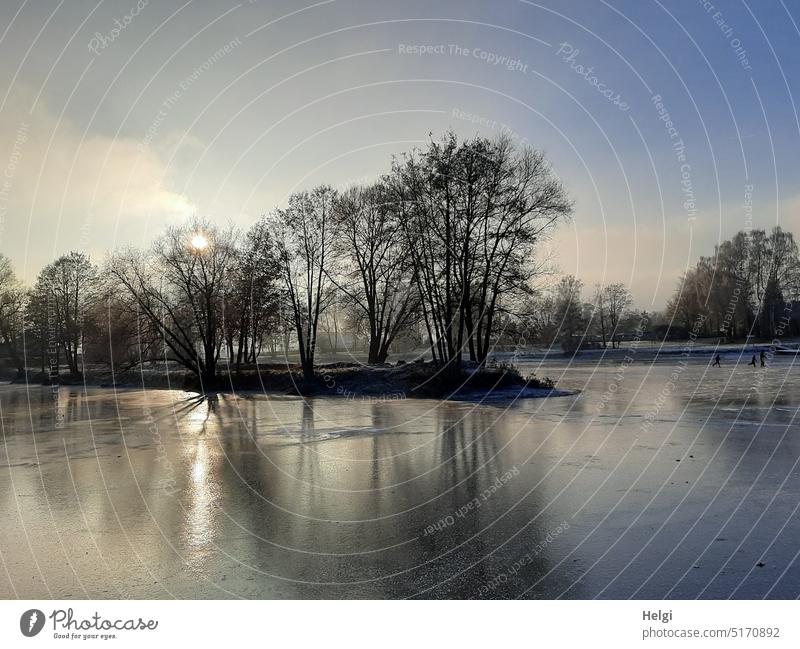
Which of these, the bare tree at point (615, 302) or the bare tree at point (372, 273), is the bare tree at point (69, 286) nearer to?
the bare tree at point (372, 273)

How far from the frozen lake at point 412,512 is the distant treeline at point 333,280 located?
17.8 m

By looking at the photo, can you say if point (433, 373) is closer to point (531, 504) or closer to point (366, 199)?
point (366, 199)

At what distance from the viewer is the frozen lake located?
5.70 m

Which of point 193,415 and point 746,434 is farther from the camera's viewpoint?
point 193,415

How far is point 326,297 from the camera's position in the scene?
4684 cm

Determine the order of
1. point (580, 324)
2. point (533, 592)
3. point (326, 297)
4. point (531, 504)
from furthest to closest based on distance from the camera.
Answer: point (580, 324) → point (326, 297) → point (531, 504) → point (533, 592)

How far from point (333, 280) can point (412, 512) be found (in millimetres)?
39020

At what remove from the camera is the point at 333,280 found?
4625 cm

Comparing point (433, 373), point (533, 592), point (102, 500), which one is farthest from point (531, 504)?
point (433, 373)

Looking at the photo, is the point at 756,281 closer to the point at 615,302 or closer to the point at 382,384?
the point at 615,302

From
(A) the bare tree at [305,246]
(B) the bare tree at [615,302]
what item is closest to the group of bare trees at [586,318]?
(B) the bare tree at [615,302]

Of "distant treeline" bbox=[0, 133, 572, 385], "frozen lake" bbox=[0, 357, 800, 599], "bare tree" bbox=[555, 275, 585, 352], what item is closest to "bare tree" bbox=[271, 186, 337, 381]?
"distant treeline" bbox=[0, 133, 572, 385]

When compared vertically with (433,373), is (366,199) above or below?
above

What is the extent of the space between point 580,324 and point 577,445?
9569 cm
